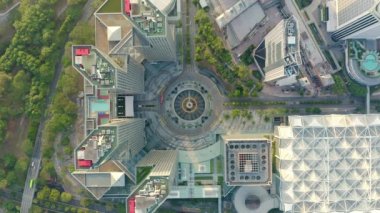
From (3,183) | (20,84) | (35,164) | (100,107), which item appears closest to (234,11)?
(100,107)

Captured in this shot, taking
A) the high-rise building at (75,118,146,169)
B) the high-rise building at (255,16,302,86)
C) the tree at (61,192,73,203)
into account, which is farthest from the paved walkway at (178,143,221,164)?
the tree at (61,192,73,203)

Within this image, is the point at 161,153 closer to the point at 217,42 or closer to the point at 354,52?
the point at 217,42

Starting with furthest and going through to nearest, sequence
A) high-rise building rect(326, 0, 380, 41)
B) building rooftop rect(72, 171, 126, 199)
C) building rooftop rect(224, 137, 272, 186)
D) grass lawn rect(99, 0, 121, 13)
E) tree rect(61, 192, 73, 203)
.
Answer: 1. tree rect(61, 192, 73, 203)
2. grass lawn rect(99, 0, 121, 13)
3. building rooftop rect(72, 171, 126, 199)
4. building rooftop rect(224, 137, 272, 186)
5. high-rise building rect(326, 0, 380, 41)

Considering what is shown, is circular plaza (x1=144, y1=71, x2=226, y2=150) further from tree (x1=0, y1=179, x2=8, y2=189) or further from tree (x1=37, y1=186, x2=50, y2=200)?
tree (x1=0, y1=179, x2=8, y2=189)

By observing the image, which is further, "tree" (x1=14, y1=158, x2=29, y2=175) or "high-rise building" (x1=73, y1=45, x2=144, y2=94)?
"tree" (x1=14, y1=158, x2=29, y2=175)

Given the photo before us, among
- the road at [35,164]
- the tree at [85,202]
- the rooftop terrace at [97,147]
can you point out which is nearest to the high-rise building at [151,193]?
the rooftop terrace at [97,147]

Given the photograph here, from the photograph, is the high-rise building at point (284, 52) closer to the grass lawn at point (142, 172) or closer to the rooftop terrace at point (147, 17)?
the rooftop terrace at point (147, 17)

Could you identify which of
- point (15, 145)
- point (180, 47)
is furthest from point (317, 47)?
point (15, 145)
